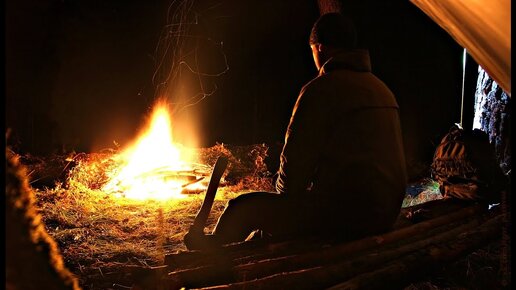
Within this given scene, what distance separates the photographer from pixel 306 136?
300 cm

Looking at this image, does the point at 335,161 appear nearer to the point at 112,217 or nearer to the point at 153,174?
the point at 112,217

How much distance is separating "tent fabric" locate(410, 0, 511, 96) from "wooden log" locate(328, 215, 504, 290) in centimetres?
142

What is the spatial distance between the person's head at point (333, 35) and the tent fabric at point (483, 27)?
3.50 ft

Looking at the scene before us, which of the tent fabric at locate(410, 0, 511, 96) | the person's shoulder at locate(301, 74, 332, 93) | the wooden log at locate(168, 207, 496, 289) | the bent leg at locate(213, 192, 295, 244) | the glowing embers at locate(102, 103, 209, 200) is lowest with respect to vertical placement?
the wooden log at locate(168, 207, 496, 289)

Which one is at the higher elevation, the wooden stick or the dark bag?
the dark bag

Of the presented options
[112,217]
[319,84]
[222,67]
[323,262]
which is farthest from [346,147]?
[222,67]

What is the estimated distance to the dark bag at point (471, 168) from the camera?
445 cm

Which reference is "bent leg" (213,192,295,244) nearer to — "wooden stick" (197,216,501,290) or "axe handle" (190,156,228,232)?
"axe handle" (190,156,228,232)

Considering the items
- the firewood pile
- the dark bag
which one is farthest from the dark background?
the firewood pile

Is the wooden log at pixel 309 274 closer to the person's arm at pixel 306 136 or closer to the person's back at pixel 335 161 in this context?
the person's back at pixel 335 161

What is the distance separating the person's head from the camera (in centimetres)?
321

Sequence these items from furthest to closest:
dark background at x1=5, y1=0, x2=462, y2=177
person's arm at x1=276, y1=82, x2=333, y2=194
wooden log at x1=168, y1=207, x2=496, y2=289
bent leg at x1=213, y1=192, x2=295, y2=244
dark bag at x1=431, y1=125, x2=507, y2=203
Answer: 1. dark background at x1=5, y1=0, x2=462, y2=177
2. dark bag at x1=431, y1=125, x2=507, y2=203
3. bent leg at x1=213, y1=192, x2=295, y2=244
4. person's arm at x1=276, y1=82, x2=333, y2=194
5. wooden log at x1=168, y1=207, x2=496, y2=289

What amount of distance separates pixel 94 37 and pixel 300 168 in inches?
260

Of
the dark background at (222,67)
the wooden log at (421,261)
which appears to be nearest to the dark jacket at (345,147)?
the wooden log at (421,261)
